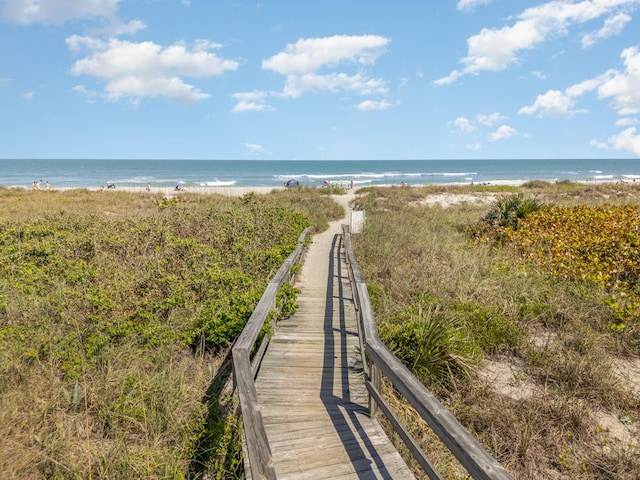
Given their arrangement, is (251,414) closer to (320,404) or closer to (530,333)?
(320,404)

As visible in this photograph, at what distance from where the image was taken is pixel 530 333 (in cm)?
717

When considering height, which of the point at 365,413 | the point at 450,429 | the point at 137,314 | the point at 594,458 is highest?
the point at 450,429

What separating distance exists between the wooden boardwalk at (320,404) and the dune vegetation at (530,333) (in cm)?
71

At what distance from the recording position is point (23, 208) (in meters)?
21.5

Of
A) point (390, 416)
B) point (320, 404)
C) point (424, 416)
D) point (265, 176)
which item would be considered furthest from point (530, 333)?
point (265, 176)

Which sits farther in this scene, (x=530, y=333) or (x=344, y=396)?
(x=530, y=333)

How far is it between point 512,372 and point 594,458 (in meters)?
1.67

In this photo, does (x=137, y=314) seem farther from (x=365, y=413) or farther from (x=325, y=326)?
(x=365, y=413)

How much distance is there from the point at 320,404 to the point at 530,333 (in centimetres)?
488

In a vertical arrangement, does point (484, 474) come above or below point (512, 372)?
above

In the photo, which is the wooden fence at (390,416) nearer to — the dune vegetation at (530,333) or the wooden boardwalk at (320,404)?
the wooden boardwalk at (320,404)

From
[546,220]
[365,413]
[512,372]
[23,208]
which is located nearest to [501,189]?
[546,220]

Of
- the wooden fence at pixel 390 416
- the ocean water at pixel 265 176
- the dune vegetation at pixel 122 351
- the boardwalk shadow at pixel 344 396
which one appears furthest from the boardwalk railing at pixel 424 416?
the ocean water at pixel 265 176

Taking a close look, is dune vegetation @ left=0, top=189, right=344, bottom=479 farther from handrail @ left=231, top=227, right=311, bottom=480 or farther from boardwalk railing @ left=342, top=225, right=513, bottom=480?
boardwalk railing @ left=342, top=225, right=513, bottom=480
